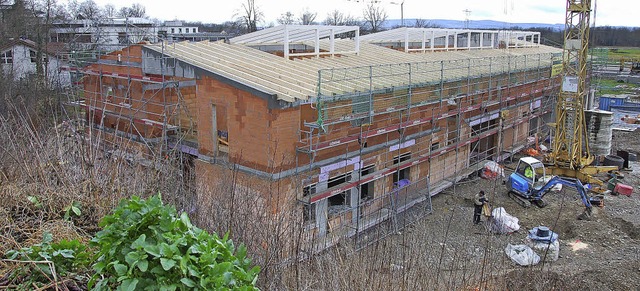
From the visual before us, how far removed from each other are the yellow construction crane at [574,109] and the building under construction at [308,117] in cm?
274

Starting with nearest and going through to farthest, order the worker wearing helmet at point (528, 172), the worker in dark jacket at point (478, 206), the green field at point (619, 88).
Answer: the worker in dark jacket at point (478, 206), the worker wearing helmet at point (528, 172), the green field at point (619, 88)

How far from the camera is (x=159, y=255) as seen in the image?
12.6ft

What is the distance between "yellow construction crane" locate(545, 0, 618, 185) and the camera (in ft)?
66.2

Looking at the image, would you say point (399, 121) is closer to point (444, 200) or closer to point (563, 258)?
point (444, 200)

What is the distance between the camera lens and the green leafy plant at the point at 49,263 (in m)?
4.47

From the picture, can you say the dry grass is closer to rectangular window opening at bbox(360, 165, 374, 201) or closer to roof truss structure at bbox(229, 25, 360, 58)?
rectangular window opening at bbox(360, 165, 374, 201)

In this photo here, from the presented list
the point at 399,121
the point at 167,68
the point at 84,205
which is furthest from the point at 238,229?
the point at 399,121

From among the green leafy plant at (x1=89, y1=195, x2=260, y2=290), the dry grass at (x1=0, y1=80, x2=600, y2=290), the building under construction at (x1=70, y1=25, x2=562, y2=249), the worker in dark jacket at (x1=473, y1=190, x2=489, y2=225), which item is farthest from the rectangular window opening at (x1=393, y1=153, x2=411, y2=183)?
the green leafy plant at (x1=89, y1=195, x2=260, y2=290)

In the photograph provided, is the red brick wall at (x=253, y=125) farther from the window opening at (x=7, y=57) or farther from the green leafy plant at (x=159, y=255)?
the window opening at (x=7, y=57)

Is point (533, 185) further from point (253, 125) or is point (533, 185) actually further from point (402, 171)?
point (253, 125)

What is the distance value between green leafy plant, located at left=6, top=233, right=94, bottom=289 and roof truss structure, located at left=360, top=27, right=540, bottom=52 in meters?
21.0

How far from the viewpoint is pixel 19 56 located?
3784cm

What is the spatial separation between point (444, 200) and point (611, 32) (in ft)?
354

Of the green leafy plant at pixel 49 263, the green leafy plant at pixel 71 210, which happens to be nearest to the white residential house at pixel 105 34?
the green leafy plant at pixel 71 210
